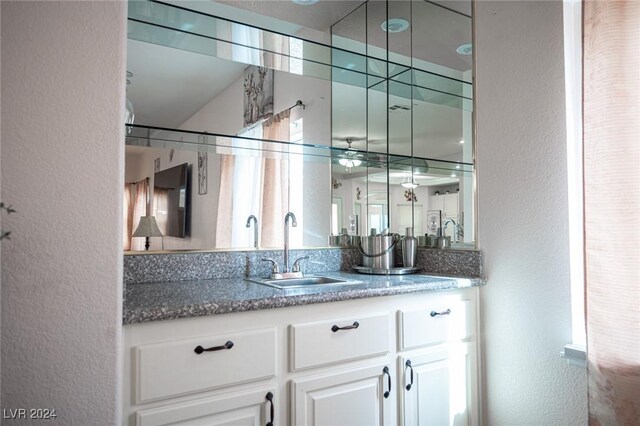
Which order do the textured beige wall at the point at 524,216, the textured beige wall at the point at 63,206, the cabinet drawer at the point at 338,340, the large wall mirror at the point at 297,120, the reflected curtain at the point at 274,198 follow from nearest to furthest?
the textured beige wall at the point at 63,206
the cabinet drawer at the point at 338,340
the textured beige wall at the point at 524,216
the large wall mirror at the point at 297,120
the reflected curtain at the point at 274,198

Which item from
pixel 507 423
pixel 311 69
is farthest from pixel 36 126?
pixel 507 423

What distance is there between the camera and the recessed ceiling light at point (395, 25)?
8.52 feet

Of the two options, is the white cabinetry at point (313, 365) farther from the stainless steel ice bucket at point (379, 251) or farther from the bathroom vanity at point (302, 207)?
the stainless steel ice bucket at point (379, 251)

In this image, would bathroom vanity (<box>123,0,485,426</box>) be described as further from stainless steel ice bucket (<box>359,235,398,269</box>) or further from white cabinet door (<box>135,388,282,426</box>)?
stainless steel ice bucket (<box>359,235,398,269</box>)

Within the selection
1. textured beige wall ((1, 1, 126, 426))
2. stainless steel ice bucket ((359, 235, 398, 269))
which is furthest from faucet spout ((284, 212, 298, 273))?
textured beige wall ((1, 1, 126, 426))

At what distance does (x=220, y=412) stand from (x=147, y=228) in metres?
0.93

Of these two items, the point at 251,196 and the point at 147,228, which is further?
the point at 251,196

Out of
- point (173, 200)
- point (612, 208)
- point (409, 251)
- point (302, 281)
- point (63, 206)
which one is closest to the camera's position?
point (63, 206)

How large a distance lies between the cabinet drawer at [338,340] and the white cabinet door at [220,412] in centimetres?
16

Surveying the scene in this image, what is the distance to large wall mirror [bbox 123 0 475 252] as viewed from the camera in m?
1.98

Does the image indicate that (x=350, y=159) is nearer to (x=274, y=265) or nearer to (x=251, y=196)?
(x=251, y=196)

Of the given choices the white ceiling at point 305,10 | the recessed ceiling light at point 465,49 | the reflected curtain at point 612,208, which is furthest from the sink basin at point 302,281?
the white ceiling at point 305,10

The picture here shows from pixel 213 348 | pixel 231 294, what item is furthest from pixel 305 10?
pixel 213 348

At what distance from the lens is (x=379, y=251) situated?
2301 mm
